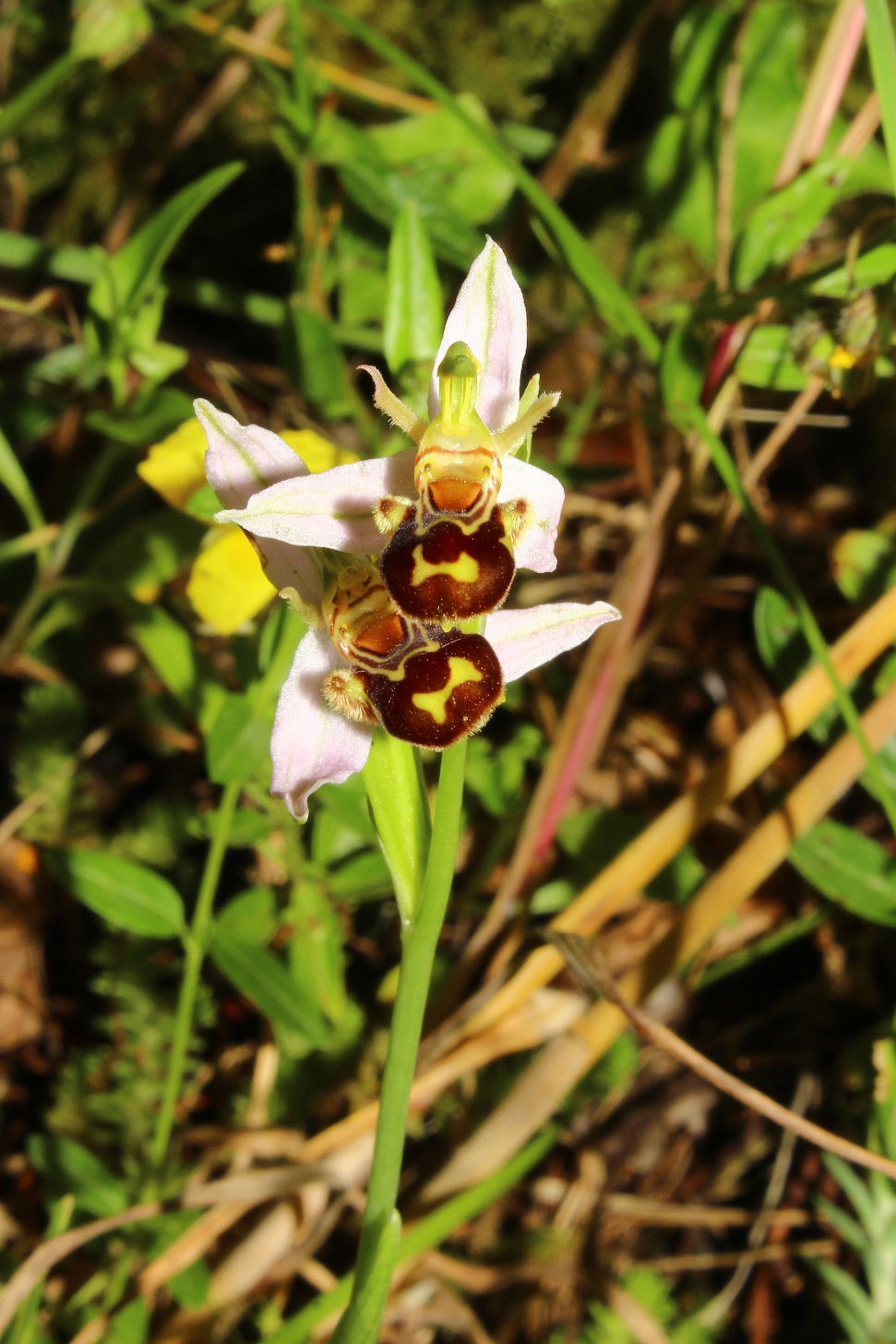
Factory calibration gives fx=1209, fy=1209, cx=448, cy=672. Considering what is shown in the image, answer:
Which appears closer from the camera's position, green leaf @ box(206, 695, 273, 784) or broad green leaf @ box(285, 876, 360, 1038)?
green leaf @ box(206, 695, 273, 784)

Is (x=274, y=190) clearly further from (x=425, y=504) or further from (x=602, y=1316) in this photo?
(x=602, y=1316)

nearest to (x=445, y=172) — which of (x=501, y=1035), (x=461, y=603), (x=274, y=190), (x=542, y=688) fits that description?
(x=274, y=190)

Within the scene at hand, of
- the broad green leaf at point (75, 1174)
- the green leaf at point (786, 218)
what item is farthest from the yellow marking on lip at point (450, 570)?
the broad green leaf at point (75, 1174)

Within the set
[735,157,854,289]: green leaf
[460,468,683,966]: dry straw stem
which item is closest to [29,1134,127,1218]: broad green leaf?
[460,468,683,966]: dry straw stem

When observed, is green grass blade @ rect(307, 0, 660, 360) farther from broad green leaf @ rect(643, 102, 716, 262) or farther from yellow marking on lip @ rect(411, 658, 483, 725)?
yellow marking on lip @ rect(411, 658, 483, 725)

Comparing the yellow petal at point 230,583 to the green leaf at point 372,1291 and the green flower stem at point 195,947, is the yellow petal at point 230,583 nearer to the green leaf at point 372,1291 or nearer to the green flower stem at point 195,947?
the green flower stem at point 195,947

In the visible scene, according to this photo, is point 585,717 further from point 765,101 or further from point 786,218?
point 765,101

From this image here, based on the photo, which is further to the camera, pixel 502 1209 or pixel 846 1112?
pixel 502 1209

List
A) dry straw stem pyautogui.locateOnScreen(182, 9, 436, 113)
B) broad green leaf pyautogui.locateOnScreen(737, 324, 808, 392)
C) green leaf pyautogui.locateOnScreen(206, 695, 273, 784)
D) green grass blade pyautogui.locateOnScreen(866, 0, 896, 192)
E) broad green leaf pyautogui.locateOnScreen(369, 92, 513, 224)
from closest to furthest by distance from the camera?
1. green grass blade pyautogui.locateOnScreen(866, 0, 896, 192)
2. green leaf pyautogui.locateOnScreen(206, 695, 273, 784)
3. broad green leaf pyautogui.locateOnScreen(737, 324, 808, 392)
4. broad green leaf pyautogui.locateOnScreen(369, 92, 513, 224)
5. dry straw stem pyautogui.locateOnScreen(182, 9, 436, 113)
